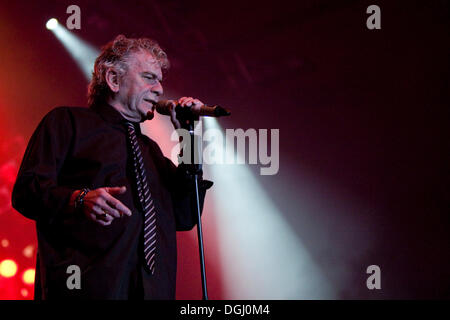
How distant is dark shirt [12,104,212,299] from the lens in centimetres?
143

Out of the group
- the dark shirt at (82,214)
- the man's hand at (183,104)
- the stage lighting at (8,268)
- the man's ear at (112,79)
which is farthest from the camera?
the stage lighting at (8,268)

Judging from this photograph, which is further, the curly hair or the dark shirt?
the curly hair

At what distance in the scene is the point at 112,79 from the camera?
1.93 m

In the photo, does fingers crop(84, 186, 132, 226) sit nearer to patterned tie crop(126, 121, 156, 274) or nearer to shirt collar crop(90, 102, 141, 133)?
patterned tie crop(126, 121, 156, 274)

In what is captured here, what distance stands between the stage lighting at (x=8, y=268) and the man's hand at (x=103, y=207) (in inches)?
82.1

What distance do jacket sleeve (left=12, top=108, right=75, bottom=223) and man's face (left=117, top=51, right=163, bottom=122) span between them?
300mm

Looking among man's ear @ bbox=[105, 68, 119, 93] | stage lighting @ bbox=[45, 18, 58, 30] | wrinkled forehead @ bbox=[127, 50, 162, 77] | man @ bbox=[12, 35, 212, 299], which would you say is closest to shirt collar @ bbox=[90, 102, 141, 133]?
man @ bbox=[12, 35, 212, 299]

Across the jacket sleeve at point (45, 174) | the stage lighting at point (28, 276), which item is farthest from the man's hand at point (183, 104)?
the stage lighting at point (28, 276)

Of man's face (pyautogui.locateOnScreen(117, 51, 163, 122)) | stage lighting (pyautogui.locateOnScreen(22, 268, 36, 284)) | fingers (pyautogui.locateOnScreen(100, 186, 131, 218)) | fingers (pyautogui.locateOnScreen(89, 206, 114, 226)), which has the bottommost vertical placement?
stage lighting (pyautogui.locateOnScreen(22, 268, 36, 284))

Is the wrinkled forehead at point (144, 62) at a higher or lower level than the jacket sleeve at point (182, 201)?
higher

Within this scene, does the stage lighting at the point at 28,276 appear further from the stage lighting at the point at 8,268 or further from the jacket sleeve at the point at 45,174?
the jacket sleeve at the point at 45,174

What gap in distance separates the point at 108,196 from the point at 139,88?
0.69 m

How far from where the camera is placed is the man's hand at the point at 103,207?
132 cm

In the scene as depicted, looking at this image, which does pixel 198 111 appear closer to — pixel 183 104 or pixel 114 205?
pixel 183 104
